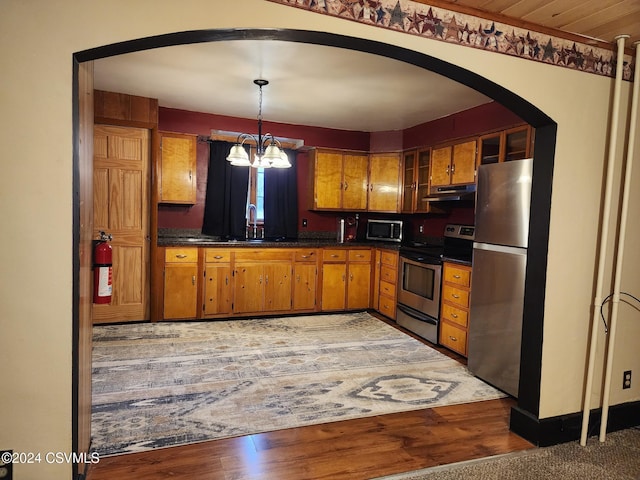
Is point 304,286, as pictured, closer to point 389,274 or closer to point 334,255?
point 334,255

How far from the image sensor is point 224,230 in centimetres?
549

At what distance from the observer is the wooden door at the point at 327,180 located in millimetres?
5676

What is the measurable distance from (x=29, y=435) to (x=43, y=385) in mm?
202

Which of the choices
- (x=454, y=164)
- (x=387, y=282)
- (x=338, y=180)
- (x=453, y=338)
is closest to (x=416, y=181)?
(x=454, y=164)

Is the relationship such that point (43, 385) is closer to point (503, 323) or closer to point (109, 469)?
point (109, 469)

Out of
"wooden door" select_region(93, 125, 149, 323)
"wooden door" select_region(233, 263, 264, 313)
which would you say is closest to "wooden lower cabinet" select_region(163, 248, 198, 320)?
"wooden door" select_region(93, 125, 149, 323)

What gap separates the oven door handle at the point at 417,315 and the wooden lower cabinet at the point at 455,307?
0.15m

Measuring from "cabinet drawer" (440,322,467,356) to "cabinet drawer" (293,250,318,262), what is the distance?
186 cm

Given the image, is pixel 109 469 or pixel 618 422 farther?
pixel 618 422

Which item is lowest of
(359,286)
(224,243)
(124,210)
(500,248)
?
(359,286)

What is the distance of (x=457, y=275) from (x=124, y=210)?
3.67 metres

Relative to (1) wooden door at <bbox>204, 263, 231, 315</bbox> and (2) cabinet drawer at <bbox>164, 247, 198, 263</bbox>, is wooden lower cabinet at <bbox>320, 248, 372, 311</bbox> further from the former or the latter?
(2) cabinet drawer at <bbox>164, 247, 198, 263</bbox>

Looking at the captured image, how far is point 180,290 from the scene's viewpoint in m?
4.83

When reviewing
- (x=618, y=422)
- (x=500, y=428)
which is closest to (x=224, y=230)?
(x=500, y=428)
